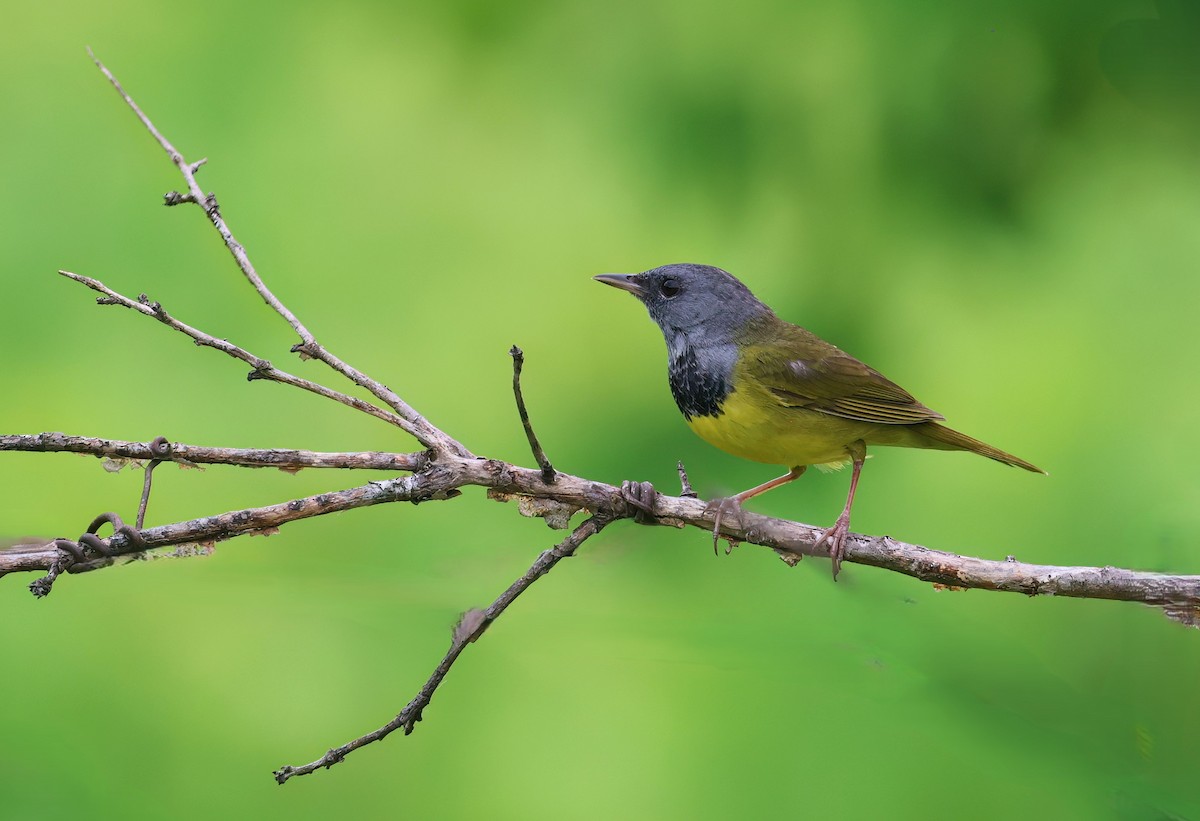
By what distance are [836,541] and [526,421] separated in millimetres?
629

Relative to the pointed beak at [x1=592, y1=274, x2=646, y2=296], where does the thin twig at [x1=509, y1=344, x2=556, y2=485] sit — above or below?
below

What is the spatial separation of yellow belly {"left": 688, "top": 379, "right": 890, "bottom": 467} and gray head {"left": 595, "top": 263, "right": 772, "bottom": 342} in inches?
7.8

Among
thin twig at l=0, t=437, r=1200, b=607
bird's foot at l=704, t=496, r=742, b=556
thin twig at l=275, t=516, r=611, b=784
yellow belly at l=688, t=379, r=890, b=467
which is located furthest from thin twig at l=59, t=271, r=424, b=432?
yellow belly at l=688, t=379, r=890, b=467

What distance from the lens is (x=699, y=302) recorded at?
216cm

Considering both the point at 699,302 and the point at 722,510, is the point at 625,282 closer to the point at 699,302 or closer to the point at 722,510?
the point at 699,302

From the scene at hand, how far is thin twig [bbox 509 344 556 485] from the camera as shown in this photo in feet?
4.54

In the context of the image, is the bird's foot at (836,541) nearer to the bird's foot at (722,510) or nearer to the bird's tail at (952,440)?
the bird's foot at (722,510)

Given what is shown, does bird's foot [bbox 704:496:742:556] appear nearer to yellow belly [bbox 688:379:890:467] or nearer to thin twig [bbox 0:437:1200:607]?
thin twig [bbox 0:437:1200:607]

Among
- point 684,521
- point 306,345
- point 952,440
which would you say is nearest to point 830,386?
point 952,440

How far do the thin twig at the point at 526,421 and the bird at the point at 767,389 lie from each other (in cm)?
43

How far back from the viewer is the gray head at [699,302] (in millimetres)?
2156

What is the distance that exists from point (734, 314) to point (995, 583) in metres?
0.76

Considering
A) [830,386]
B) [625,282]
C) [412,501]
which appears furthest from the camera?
[625,282]

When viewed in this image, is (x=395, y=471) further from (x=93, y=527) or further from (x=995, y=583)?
(x=995, y=583)
